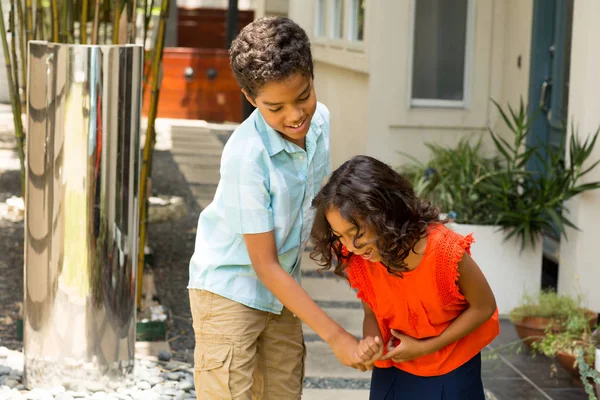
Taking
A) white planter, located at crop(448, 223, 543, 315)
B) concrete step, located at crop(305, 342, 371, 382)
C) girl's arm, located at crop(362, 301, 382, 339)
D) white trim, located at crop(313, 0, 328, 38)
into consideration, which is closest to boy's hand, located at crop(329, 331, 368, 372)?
girl's arm, located at crop(362, 301, 382, 339)

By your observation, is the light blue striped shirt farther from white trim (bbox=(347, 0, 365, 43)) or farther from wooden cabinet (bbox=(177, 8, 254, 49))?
wooden cabinet (bbox=(177, 8, 254, 49))

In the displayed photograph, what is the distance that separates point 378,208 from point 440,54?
5091 mm

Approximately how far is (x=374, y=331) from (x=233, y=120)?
1219 centimetres

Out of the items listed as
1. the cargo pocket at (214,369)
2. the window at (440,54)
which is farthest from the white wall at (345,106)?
the cargo pocket at (214,369)

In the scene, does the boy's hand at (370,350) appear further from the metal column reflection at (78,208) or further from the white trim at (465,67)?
the white trim at (465,67)

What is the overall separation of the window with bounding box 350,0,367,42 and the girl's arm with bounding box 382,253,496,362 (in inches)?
225

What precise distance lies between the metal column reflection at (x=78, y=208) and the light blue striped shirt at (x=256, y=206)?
49.6 inches

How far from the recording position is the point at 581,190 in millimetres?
4773

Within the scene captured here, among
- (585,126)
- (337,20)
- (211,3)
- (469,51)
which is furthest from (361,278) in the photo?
(211,3)

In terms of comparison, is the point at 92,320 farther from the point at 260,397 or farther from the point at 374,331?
the point at 374,331

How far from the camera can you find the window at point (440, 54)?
7004 mm

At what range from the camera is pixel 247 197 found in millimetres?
2246

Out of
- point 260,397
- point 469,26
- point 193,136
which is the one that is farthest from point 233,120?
point 260,397

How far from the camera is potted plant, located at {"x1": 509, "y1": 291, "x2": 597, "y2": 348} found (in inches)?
177
